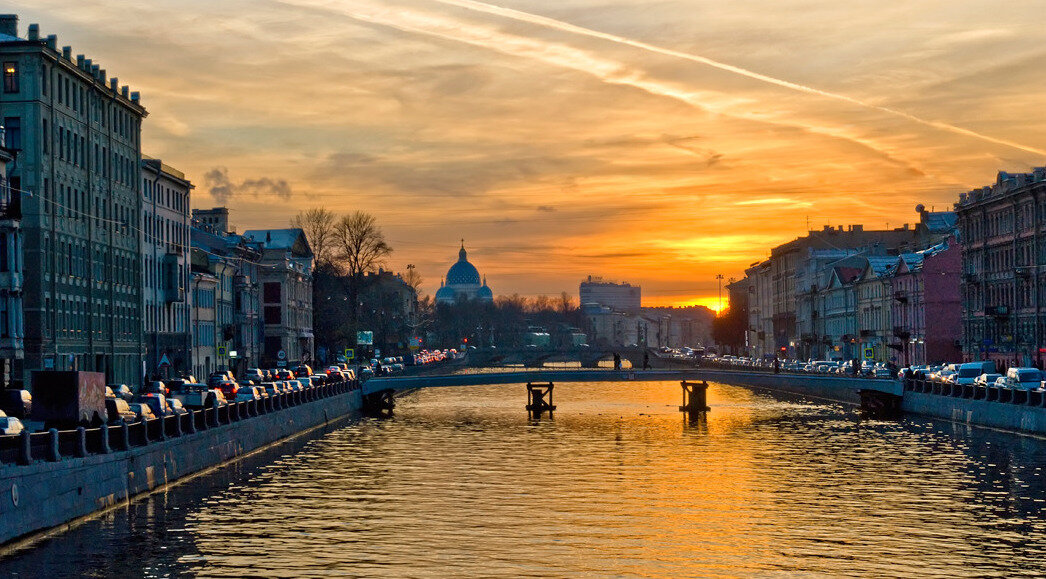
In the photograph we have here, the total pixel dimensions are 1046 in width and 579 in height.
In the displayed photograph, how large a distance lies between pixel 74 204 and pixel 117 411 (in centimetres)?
4116

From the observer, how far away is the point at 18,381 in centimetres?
8294

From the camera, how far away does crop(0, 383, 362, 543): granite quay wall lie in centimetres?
4081

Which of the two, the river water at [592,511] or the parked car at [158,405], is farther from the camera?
the parked car at [158,405]

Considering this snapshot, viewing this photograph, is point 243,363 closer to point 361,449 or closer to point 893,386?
point 893,386

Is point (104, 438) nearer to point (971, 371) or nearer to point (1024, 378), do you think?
point (1024, 378)

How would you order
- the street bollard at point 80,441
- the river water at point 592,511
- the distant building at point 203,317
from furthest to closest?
the distant building at point 203,317 < the street bollard at point 80,441 < the river water at point 592,511

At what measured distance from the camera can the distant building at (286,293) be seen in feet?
570

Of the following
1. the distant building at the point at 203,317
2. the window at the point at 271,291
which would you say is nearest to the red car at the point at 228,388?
the distant building at the point at 203,317

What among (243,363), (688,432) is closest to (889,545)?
(688,432)

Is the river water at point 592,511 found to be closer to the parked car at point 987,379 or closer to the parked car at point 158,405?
the parked car at point 158,405

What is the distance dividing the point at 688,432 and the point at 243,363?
251 ft

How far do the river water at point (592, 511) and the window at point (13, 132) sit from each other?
2540cm

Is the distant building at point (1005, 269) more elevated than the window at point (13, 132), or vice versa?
Answer: the window at point (13, 132)

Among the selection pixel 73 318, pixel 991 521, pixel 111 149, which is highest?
pixel 111 149
